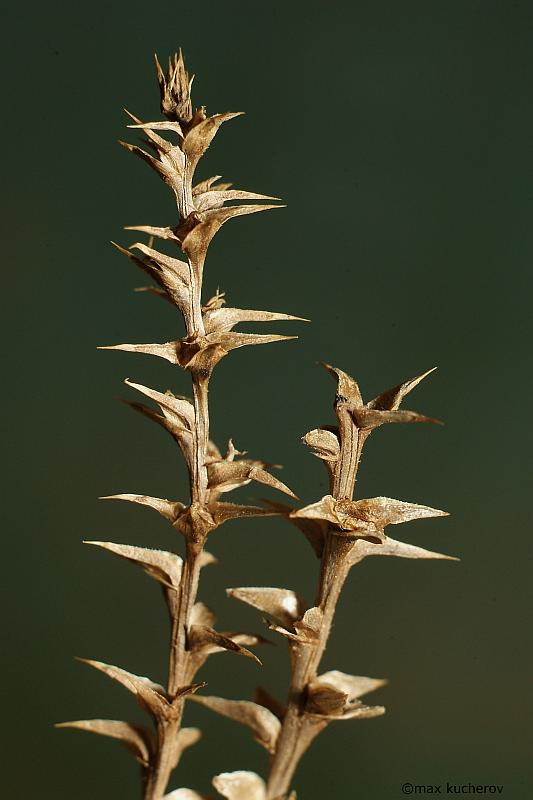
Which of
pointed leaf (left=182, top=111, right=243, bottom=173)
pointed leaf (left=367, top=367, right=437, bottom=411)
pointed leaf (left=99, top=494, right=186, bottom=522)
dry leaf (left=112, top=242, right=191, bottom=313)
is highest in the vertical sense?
pointed leaf (left=182, top=111, right=243, bottom=173)

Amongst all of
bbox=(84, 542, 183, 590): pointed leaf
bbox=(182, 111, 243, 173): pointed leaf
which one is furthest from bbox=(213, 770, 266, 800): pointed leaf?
bbox=(182, 111, 243, 173): pointed leaf

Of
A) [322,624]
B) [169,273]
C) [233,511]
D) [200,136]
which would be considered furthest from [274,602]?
[200,136]

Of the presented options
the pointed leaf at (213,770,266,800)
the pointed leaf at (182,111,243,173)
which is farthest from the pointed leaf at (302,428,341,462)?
the pointed leaf at (213,770,266,800)

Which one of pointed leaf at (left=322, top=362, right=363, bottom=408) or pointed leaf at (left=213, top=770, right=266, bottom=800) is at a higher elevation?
pointed leaf at (left=322, top=362, right=363, bottom=408)

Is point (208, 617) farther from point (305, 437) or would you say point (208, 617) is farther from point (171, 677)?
point (305, 437)

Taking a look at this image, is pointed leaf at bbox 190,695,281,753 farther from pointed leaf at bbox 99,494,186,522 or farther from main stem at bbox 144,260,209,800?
pointed leaf at bbox 99,494,186,522

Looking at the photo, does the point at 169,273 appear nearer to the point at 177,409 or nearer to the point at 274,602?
the point at 177,409

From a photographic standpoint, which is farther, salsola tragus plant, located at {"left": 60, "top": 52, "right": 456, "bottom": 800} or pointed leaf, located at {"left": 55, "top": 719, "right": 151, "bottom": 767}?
pointed leaf, located at {"left": 55, "top": 719, "right": 151, "bottom": 767}

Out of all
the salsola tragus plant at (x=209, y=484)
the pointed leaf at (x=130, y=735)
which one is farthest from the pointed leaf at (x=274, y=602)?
the pointed leaf at (x=130, y=735)
